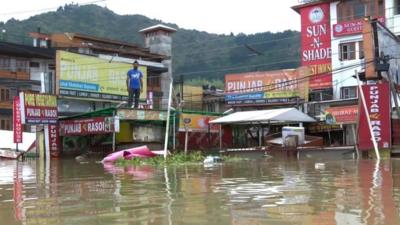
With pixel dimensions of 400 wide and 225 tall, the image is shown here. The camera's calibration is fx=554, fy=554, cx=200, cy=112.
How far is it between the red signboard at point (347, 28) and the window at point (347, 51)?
0.85 metres

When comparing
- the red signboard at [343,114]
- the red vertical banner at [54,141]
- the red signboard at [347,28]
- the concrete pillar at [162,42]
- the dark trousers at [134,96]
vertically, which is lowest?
the red vertical banner at [54,141]

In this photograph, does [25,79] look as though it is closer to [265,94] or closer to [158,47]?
[158,47]

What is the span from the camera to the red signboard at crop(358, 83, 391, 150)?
20.8m

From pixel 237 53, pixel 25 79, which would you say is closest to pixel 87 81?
pixel 25 79

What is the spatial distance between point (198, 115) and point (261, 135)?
13.8ft

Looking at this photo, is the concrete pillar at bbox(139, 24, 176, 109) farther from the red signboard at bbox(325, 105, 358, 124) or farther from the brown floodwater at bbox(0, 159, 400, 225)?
the brown floodwater at bbox(0, 159, 400, 225)

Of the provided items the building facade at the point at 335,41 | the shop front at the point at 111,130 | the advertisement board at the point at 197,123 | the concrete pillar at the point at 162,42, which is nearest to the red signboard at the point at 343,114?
the building facade at the point at 335,41

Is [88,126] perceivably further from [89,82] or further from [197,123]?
[89,82]

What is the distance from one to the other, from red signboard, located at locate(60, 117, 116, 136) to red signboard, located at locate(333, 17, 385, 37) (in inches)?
788

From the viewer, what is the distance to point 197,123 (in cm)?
3291

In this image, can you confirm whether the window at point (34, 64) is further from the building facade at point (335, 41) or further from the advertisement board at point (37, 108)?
the building facade at point (335, 41)

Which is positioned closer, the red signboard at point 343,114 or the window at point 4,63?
the red signboard at point 343,114

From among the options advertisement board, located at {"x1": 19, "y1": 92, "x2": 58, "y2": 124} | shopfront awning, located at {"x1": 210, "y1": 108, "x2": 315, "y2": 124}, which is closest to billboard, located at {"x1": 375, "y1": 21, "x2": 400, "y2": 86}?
shopfront awning, located at {"x1": 210, "y1": 108, "x2": 315, "y2": 124}

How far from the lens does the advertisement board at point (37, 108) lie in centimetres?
2753
